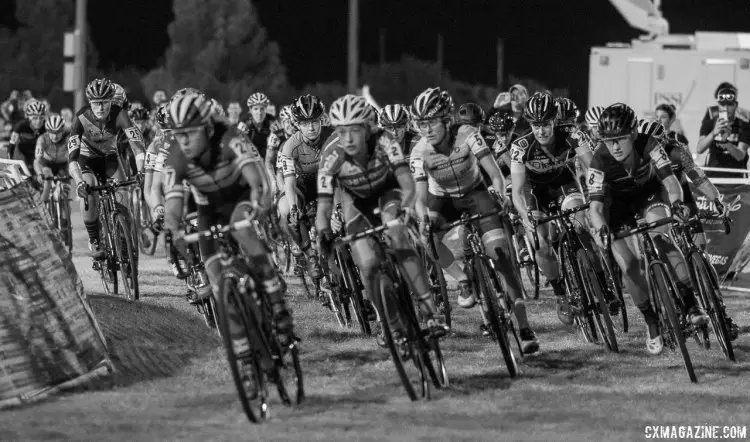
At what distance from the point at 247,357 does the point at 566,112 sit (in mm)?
5234

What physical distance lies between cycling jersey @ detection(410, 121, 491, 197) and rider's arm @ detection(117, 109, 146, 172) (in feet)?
12.0

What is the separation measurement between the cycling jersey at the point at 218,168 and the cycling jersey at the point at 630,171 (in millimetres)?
2677

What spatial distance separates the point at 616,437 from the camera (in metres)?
8.26

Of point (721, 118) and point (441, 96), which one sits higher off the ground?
point (441, 96)

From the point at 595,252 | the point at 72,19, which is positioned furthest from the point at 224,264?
the point at 72,19

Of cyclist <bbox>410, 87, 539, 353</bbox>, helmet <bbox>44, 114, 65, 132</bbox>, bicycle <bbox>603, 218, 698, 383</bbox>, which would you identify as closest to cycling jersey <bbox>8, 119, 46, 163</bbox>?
helmet <bbox>44, 114, 65, 132</bbox>

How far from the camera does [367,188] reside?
35.4ft

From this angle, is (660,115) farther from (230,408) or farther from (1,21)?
(1,21)

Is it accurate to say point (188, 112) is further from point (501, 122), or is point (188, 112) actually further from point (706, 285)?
point (501, 122)

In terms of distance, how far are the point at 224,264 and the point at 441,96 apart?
2.85 m

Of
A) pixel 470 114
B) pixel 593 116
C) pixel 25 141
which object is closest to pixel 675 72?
pixel 470 114

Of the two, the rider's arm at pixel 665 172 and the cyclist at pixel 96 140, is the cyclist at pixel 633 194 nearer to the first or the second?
the rider's arm at pixel 665 172

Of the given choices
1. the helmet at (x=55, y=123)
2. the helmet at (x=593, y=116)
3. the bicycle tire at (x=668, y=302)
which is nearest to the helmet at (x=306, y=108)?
the helmet at (x=593, y=116)

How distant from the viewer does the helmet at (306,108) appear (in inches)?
551
